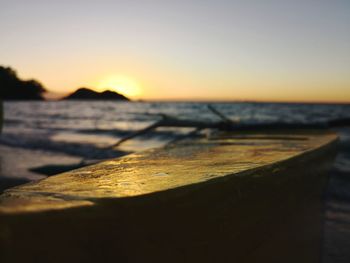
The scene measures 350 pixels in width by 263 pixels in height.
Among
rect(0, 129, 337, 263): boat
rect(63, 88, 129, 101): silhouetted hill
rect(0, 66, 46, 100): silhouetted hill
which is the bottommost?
rect(0, 129, 337, 263): boat

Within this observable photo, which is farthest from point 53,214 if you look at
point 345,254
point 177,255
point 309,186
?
point 345,254

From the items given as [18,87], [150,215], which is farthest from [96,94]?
[18,87]

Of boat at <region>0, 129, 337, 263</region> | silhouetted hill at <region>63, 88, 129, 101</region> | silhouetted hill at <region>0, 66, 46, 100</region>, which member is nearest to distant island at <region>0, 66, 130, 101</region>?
silhouetted hill at <region>0, 66, 46, 100</region>

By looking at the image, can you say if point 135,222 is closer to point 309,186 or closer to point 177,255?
point 177,255

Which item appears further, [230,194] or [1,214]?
[230,194]

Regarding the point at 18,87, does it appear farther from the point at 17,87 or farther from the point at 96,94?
the point at 96,94

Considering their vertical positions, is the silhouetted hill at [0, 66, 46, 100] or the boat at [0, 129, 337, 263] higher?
the silhouetted hill at [0, 66, 46, 100]

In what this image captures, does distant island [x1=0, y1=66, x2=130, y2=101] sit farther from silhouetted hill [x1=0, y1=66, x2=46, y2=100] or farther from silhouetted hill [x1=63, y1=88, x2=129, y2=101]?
silhouetted hill [x1=63, y1=88, x2=129, y2=101]
